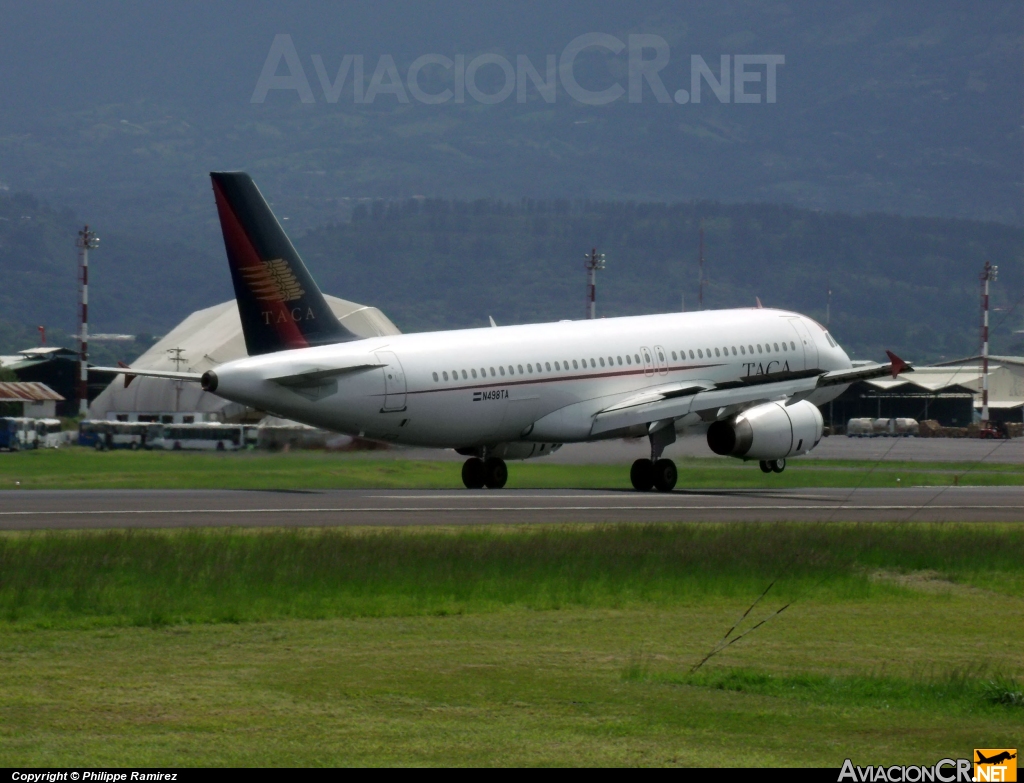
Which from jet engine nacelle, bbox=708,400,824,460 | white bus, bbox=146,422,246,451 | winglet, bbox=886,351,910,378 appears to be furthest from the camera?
white bus, bbox=146,422,246,451

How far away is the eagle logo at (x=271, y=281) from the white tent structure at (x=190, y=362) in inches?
3156

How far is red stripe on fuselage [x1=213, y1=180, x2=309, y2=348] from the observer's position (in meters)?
43.3

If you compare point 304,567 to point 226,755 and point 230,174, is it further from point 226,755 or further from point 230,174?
point 230,174

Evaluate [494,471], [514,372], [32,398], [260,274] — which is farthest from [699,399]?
[32,398]

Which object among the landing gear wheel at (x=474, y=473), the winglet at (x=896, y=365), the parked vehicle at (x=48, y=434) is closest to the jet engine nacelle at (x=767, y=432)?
the winglet at (x=896, y=365)

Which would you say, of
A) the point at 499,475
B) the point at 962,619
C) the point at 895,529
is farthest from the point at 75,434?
the point at 962,619

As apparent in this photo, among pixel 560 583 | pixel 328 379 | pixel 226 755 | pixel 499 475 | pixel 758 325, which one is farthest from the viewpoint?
pixel 758 325

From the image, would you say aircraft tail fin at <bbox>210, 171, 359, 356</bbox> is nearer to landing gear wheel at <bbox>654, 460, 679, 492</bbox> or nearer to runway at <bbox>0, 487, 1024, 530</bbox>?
runway at <bbox>0, 487, 1024, 530</bbox>

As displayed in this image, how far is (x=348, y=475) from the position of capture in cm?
5344

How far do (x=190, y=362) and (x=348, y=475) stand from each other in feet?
329

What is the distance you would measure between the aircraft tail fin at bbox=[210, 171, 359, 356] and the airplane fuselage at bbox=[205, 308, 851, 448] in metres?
0.70

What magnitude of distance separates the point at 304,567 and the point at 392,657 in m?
7.33

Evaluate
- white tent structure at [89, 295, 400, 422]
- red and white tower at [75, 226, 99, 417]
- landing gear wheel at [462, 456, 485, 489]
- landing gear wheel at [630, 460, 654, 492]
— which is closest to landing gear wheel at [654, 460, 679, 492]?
landing gear wheel at [630, 460, 654, 492]

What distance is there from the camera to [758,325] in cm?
5328
